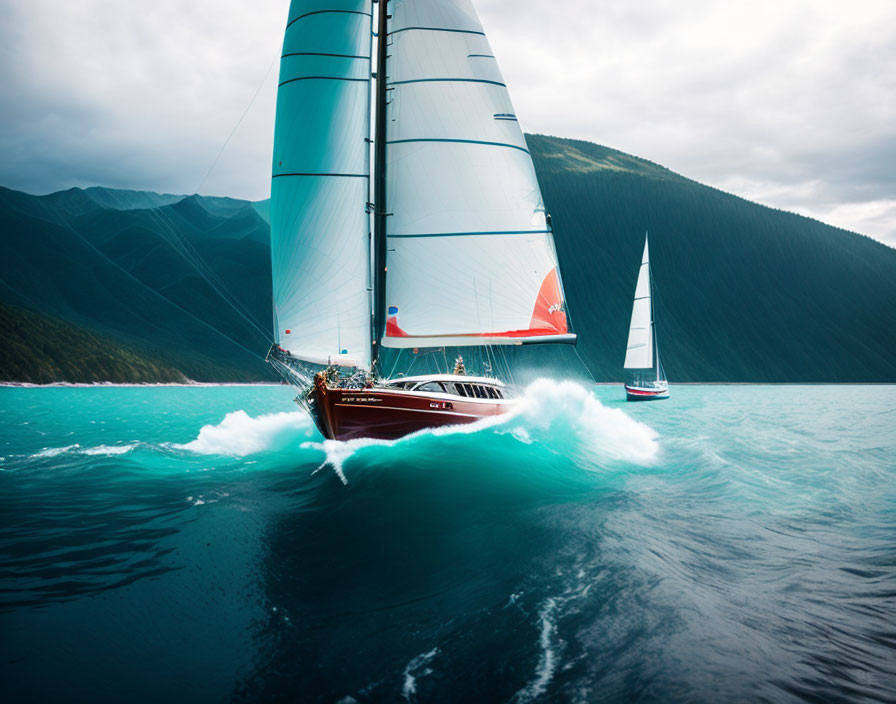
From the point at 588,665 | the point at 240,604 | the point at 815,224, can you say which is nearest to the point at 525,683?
the point at 588,665

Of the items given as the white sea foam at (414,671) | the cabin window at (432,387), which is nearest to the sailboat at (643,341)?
the cabin window at (432,387)

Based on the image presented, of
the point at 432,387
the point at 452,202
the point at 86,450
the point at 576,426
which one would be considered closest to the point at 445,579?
the point at 432,387

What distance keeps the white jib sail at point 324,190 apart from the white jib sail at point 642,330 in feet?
168

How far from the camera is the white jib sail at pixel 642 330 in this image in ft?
215

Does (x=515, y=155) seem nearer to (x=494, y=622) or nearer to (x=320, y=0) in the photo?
A: (x=320, y=0)

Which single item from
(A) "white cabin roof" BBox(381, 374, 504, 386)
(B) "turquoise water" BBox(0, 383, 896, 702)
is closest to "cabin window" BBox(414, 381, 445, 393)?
(A) "white cabin roof" BBox(381, 374, 504, 386)

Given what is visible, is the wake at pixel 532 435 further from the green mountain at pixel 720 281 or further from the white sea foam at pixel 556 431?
the green mountain at pixel 720 281

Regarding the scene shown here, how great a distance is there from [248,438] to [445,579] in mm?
21267

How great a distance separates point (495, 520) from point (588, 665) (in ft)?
19.0

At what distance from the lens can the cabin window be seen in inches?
725

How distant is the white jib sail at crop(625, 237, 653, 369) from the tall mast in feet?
165

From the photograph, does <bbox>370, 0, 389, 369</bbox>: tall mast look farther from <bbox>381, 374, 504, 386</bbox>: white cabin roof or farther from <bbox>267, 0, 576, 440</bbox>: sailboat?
<bbox>381, 374, 504, 386</bbox>: white cabin roof

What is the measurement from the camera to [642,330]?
66688 mm

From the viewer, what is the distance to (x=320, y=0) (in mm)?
21297
